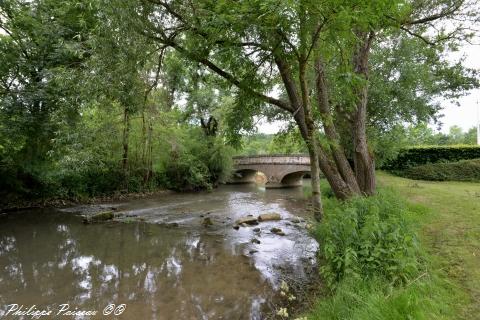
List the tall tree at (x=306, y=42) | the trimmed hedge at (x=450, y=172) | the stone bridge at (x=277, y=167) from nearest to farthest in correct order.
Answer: the tall tree at (x=306, y=42) → the trimmed hedge at (x=450, y=172) → the stone bridge at (x=277, y=167)

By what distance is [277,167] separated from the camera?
922 inches

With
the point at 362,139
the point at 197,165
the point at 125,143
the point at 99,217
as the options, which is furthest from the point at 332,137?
the point at 197,165

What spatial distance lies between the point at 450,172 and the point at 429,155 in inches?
113

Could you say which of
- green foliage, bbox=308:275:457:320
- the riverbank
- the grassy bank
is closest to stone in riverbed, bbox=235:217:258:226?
the grassy bank

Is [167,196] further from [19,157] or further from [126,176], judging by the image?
[19,157]

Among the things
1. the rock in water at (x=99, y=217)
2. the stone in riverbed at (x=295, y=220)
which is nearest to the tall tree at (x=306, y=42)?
the stone in riverbed at (x=295, y=220)

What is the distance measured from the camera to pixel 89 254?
673 centimetres

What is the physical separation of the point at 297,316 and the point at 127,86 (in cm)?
559

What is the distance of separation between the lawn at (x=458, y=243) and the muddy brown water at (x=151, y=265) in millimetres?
2084

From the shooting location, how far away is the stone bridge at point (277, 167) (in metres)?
21.7

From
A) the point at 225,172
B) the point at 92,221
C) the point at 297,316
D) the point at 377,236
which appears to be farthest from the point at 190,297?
the point at 225,172

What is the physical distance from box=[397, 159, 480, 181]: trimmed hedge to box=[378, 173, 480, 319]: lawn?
639 centimetres

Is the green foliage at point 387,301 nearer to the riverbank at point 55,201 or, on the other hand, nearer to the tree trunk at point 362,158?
Answer: the tree trunk at point 362,158

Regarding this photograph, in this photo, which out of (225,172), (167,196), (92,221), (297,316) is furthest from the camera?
(225,172)
